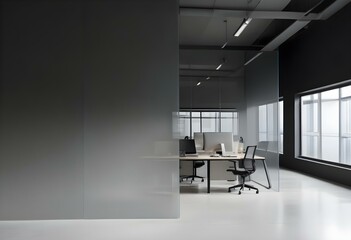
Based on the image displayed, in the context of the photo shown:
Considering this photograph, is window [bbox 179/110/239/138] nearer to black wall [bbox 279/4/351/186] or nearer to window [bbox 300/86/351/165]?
black wall [bbox 279/4/351/186]

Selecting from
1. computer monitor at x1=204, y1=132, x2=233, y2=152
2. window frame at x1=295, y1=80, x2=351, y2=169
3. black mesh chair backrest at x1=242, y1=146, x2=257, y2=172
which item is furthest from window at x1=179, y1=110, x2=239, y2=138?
window frame at x1=295, y1=80, x2=351, y2=169

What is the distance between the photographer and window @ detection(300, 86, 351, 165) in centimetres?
748

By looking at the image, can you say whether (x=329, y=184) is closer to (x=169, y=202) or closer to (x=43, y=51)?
(x=169, y=202)

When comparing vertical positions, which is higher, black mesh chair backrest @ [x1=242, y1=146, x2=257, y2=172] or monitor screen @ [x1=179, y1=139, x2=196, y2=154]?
monitor screen @ [x1=179, y1=139, x2=196, y2=154]

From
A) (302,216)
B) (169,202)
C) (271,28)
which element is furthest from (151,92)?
(271,28)

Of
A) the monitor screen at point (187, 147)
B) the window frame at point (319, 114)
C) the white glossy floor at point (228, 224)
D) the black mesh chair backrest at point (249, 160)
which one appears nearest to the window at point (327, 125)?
the window frame at point (319, 114)

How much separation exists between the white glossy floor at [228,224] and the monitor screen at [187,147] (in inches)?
57.2

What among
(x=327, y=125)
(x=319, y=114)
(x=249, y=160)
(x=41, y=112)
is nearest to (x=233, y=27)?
(x=319, y=114)

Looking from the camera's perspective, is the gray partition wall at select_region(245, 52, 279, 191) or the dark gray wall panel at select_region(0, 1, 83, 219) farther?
the gray partition wall at select_region(245, 52, 279, 191)

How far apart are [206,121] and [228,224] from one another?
5175mm

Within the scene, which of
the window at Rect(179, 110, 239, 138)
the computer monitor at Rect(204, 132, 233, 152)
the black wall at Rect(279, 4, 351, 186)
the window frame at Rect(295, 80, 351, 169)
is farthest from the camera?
the window at Rect(179, 110, 239, 138)

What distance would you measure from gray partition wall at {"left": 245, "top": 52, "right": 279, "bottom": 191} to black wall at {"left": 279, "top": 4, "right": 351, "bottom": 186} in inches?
68.9

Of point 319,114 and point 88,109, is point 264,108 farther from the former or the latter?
point 88,109

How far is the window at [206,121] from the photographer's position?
873cm
